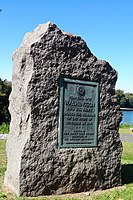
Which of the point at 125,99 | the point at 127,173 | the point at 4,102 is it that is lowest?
the point at 127,173

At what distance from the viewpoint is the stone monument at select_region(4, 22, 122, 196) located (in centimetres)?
484

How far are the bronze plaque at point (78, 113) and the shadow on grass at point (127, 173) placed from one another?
1333 millimetres

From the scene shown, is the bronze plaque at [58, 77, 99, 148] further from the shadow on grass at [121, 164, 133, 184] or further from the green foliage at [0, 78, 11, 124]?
the green foliage at [0, 78, 11, 124]

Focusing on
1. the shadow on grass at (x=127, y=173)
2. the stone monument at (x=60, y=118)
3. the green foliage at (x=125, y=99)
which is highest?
the green foliage at (x=125, y=99)

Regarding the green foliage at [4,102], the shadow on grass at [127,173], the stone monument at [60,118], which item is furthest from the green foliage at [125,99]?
the stone monument at [60,118]

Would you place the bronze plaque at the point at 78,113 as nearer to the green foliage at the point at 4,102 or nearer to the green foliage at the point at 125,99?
the green foliage at the point at 4,102

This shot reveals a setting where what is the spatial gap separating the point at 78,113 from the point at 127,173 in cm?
240

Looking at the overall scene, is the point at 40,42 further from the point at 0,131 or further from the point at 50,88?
the point at 0,131

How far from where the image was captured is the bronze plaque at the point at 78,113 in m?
5.14

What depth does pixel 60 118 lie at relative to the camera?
5074mm

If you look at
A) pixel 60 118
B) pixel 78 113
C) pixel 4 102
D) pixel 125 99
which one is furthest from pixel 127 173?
pixel 125 99

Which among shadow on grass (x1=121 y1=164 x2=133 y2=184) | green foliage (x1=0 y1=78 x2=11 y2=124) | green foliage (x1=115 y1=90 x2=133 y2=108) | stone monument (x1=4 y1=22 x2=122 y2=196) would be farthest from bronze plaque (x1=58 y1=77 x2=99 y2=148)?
green foliage (x1=115 y1=90 x2=133 y2=108)

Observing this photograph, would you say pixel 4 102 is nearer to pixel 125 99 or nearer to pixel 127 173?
pixel 127 173

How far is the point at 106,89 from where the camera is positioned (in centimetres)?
563
